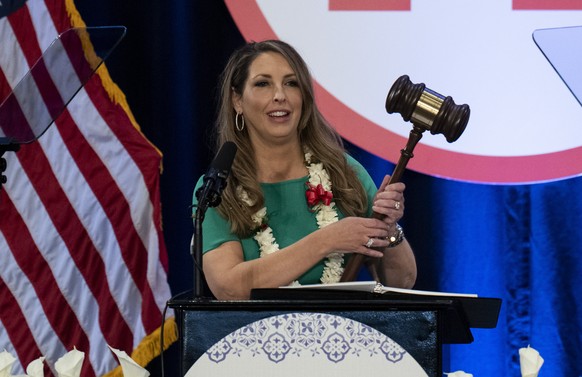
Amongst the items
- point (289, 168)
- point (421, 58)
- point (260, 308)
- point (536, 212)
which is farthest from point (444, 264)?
point (260, 308)

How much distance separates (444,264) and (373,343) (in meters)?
1.75

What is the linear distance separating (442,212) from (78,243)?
124 cm

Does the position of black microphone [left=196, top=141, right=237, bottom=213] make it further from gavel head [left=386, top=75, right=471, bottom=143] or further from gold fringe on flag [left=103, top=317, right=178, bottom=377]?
gold fringe on flag [left=103, top=317, right=178, bottom=377]

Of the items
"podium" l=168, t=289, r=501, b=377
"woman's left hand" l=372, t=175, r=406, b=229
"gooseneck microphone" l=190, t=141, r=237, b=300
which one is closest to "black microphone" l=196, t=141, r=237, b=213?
"gooseneck microphone" l=190, t=141, r=237, b=300

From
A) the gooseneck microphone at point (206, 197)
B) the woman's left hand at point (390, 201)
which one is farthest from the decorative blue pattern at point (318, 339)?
the woman's left hand at point (390, 201)

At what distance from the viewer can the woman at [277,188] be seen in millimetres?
2283

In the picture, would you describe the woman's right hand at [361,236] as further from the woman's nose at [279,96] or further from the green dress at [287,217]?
the woman's nose at [279,96]

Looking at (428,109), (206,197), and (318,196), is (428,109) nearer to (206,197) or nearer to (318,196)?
(318,196)

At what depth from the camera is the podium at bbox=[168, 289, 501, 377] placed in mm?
1535

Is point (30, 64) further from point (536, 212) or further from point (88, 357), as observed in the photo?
point (536, 212)

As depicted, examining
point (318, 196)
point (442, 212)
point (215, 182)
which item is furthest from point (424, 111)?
point (442, 212)

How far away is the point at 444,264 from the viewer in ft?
10.6

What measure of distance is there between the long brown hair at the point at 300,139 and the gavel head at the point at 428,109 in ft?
1.42

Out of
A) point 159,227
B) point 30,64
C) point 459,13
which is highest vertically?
point 459,13
